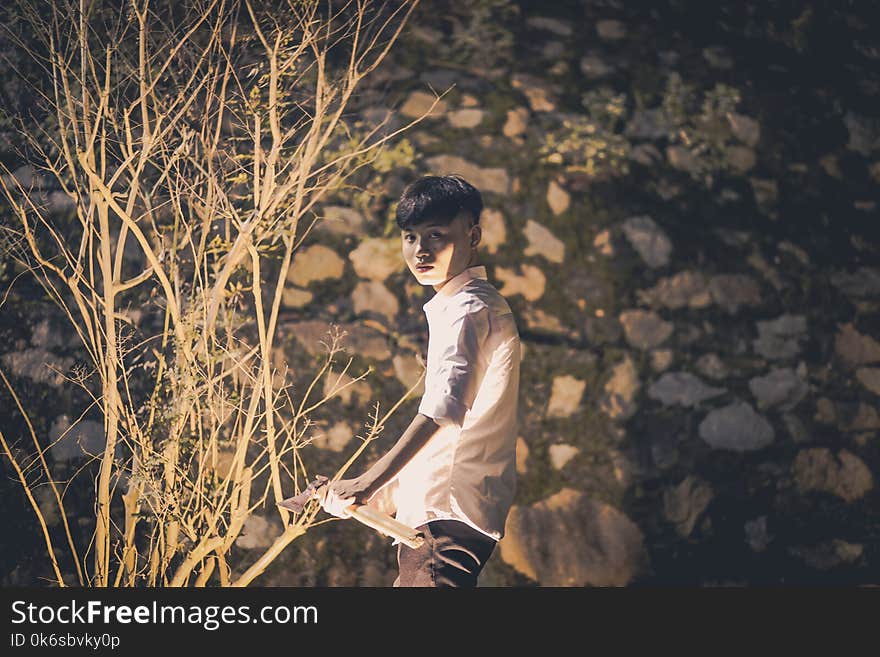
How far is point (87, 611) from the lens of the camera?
2289mm

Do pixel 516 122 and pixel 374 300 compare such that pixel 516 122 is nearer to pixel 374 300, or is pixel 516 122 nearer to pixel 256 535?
pixel 374 300

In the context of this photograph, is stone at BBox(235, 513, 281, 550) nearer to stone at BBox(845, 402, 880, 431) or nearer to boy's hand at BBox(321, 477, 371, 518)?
boy's hand at BBox(321, 477, 371, 518)

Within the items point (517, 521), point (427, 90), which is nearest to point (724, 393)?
point (517, 521)

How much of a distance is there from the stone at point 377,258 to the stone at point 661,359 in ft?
2.93

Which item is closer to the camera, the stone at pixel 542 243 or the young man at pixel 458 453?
the young man at pixel 458 453

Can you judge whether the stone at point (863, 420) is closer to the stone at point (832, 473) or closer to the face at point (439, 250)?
the stone at point (832, 473)

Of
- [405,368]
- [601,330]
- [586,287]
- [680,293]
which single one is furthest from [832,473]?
[405,368]

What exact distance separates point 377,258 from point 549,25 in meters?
1.14

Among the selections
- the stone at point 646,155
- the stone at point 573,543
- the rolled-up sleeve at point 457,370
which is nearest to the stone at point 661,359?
the stone at point 573,543

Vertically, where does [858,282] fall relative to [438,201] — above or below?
below

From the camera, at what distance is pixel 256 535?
116 inches

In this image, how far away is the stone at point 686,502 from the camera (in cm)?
316

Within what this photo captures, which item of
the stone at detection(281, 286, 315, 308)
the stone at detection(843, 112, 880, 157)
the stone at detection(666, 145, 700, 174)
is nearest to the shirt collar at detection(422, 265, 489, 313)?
the stone at detection(281, 286, 315, 308)

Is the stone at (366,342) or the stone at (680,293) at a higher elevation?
the stone at (680,293)
